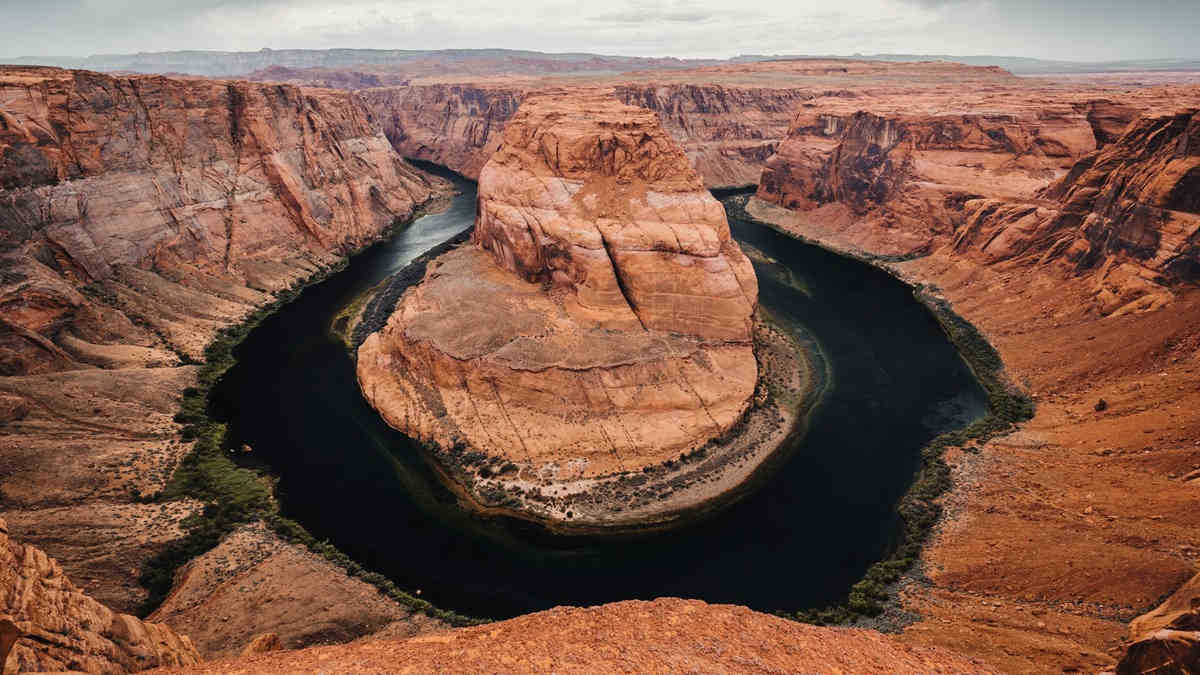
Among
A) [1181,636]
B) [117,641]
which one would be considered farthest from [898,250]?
[117,641]

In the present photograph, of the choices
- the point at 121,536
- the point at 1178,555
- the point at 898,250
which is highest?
the point at 898,250

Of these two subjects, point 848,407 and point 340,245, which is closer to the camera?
point 848,407

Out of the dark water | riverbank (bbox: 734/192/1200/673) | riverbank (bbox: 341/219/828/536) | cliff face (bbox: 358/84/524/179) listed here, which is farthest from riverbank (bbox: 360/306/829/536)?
cliff face (bbox: 358/84/524/179)

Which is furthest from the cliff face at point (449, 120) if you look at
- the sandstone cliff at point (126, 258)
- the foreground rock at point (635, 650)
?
the foreground rock at point (635, 650)

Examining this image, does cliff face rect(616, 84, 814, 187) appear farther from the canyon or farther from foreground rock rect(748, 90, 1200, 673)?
foreground rock rect(748, 90, 1200, 673)

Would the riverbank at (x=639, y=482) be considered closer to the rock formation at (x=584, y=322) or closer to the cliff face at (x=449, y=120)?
the rock formation at (x=584, y=322)

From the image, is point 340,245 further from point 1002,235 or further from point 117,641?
point 1002,235

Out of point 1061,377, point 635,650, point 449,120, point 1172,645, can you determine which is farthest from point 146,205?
point 449,120
